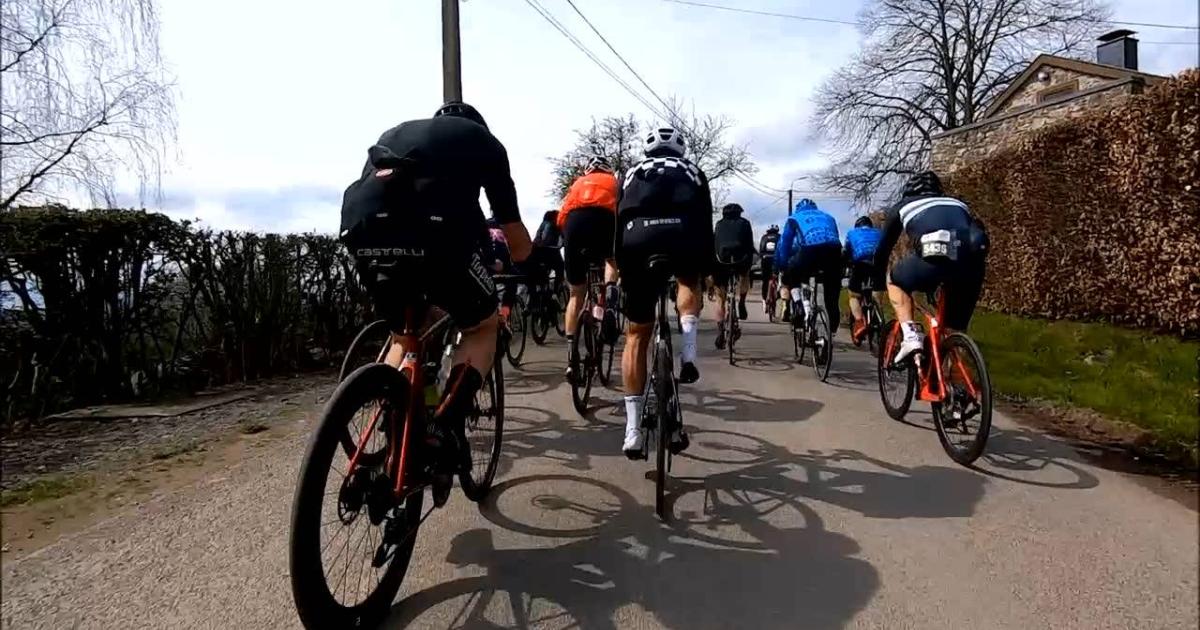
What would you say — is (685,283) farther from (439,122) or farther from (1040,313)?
(1040,313)

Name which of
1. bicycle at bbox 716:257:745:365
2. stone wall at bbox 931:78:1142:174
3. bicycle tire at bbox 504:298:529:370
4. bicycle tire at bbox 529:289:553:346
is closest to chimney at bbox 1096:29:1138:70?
stone wall at bbox 931:78:1142:174

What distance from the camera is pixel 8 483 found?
13.7 feet

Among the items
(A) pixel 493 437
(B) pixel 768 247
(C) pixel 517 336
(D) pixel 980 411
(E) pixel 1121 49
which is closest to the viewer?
(A) pixel 493 437

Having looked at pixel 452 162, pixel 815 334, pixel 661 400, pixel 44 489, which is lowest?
pixel 44 489

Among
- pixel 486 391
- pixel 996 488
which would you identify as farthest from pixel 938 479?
pixel 486 391

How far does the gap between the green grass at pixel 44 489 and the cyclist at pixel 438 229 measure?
2363 millimetres

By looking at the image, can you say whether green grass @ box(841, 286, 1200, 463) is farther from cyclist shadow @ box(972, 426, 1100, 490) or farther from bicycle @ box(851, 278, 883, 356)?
bicycle @ box(851, 278, 883, 356)

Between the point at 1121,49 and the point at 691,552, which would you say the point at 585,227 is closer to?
the point at 691,552

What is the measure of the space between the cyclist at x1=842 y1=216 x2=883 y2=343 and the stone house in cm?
311

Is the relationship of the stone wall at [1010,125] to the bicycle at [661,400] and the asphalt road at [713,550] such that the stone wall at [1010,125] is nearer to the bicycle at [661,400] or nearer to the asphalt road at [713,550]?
the asphalt road at [713,550]

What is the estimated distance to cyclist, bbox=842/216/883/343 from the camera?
844 centimetres

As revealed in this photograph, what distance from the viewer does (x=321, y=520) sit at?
2312mm

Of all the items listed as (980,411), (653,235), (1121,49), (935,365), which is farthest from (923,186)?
(1121,49)

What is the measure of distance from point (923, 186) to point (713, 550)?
10.5ft
